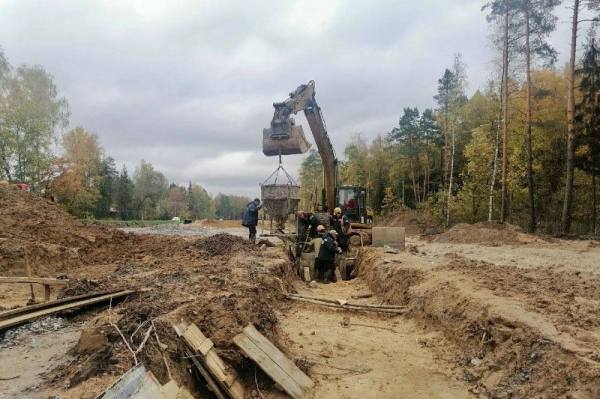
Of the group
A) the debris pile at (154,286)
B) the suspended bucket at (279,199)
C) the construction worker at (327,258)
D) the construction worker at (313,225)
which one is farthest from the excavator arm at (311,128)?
the debris pile at (154,286)

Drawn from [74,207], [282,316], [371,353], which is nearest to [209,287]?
[282,316]

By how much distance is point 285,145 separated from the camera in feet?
37.8

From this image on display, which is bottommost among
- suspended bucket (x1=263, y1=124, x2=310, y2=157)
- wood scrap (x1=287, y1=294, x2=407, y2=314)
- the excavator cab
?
wood scrap (x1=287, y1=294, x2=407, y2=314)

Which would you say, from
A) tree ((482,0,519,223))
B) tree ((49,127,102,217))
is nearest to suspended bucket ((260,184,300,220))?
tree ((482,0,519,223))

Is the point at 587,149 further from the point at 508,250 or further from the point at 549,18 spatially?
the point at 508,250

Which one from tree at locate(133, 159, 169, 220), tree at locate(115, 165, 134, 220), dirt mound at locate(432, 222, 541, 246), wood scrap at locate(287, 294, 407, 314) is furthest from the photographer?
tree at locate(133, 159, 169, 220)

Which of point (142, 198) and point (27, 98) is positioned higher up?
point (27, 98)

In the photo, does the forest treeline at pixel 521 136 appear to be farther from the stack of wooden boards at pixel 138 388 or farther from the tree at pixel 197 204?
the tree at pixel 197 204

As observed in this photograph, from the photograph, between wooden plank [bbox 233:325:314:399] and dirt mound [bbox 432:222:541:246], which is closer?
wooden plank [bbox 233:325:314:399]

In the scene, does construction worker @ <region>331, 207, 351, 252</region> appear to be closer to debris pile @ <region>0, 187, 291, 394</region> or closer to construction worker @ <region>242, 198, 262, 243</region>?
debris pile @ <region>0, 187, 291, 394</region>

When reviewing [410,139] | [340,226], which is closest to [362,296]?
[340,226]

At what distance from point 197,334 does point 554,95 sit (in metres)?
28.5

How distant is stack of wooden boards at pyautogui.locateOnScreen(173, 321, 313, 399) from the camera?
4.96 meters

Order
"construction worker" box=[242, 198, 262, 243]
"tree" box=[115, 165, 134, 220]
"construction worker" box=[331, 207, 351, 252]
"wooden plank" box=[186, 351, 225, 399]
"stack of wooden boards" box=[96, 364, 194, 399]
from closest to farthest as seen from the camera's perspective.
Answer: "stack of wooden boards" box=[96, 364, 194, 399] < "wooden plank" box=[186, 351, 225, 399] < "construction worker" box=[331, 207, 351, 252] < "construction worker" box=[242, 198, 262, 243] < "tree" box=[115, 165, 134, 220]
